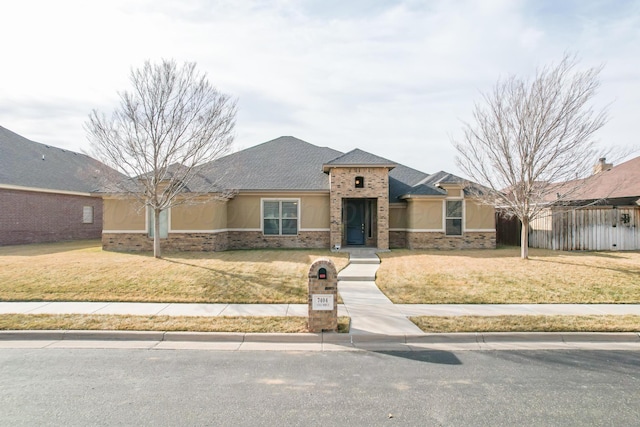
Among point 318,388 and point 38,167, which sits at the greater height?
point 38,167

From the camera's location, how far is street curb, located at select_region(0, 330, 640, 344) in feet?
20.8

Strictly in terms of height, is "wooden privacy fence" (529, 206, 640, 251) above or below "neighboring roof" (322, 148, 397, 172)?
below

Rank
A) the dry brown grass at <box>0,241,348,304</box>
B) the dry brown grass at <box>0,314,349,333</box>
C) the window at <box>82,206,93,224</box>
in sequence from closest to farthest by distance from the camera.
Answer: the dry brown grass at <box>0,314,349,333</box> < the dry brown grass at <box>0,241,348,304</box> < the window at <box>82,206,93,224</box>

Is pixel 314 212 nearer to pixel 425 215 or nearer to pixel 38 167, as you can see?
pixel 425 215

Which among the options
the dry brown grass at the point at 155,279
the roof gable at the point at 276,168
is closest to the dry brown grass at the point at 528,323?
the dry brown grass at the point at 155,279

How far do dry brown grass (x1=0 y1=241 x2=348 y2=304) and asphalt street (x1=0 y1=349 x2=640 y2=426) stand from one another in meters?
3.24

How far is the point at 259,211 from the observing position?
17.8 m

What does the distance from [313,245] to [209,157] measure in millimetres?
6685

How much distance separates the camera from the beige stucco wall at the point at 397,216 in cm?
1871

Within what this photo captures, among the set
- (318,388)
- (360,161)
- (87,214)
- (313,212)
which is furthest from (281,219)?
(87,214)

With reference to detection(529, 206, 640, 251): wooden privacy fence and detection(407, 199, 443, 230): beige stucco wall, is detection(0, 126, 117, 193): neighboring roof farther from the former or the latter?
detection(529, 206, 640, 251): wooden privacy fence

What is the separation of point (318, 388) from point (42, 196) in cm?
2270

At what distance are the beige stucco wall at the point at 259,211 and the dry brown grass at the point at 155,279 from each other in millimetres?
4196

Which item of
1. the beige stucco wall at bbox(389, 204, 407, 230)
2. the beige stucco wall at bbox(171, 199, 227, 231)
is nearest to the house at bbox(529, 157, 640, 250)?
the beige stucco wall at bbox(389, 204, 407, 230)
